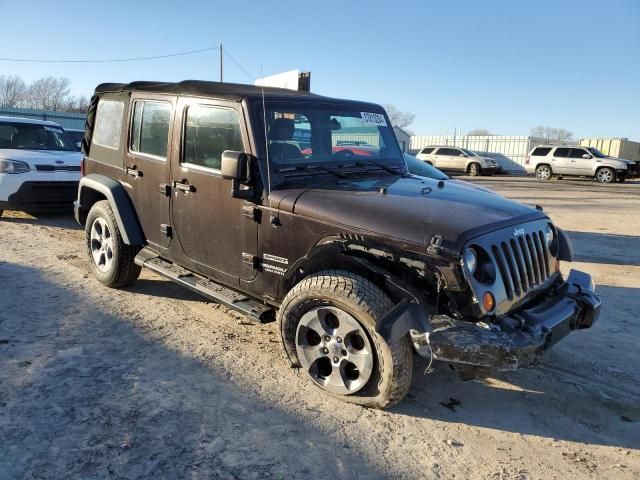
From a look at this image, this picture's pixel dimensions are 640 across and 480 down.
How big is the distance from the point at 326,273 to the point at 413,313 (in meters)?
0.66

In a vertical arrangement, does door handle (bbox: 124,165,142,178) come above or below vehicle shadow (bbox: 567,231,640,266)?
above

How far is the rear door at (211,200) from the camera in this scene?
3.87 metres

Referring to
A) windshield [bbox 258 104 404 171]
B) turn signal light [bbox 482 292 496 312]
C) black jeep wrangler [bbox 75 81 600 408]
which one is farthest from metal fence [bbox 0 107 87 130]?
turn signal light [bbox 482 292 496 312]

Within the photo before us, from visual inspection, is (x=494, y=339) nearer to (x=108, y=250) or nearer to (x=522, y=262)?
(x=522, y=262)

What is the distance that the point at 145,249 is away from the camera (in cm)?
502

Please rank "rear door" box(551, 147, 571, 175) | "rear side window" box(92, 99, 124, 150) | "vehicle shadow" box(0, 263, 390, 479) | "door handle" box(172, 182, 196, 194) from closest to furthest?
"vehicle shadow" box(0, 263, 390, 479) < "door handle" box(172, 182, 196, 194) < "rear side window" box(92, 99, 124, 150) < "rear door" box(551, 147, 571, 175)

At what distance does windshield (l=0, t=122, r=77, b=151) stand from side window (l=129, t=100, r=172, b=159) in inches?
206

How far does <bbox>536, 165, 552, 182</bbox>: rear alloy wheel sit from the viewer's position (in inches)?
1022

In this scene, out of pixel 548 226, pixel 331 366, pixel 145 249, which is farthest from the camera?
pixel 145 249


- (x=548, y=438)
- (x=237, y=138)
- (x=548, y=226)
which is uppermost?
(x=237, y=138)

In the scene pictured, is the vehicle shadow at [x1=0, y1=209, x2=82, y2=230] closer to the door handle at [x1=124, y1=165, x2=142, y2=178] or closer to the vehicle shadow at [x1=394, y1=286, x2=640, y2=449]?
the door handle at [x1=124, y1=165, x2=142, y2=178]

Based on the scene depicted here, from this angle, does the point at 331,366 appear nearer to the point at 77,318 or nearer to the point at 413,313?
the point at 413,313

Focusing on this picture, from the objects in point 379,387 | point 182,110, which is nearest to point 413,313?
point 379,387

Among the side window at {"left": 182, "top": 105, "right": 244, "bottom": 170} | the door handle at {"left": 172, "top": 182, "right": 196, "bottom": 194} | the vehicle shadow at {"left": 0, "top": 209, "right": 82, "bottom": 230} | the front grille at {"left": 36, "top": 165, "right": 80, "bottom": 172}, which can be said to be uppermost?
the side window at {"left": 182, "top": 105, "right": 244, "bottom": 170}
